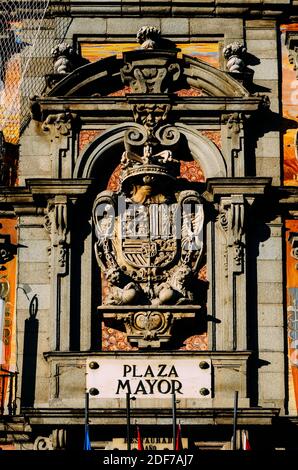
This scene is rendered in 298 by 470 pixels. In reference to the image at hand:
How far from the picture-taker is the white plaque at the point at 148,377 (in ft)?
96.0

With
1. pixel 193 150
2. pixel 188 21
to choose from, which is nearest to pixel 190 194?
pixel 193 150

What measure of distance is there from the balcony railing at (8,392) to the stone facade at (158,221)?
0.15m

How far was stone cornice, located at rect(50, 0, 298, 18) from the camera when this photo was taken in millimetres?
31406

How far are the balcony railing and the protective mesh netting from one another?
356 cm

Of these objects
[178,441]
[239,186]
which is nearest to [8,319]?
[178,441]

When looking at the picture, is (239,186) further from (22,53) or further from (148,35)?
(22,53)

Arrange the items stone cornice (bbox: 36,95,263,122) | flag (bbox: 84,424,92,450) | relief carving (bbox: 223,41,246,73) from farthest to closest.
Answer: relief carving (bbox: 223,41,246,73)
stone cornice (bbox: 36,95,263,122)
flag (bbox: 84,424,92,450)

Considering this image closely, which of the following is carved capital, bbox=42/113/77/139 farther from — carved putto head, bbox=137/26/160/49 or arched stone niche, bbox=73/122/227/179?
carved putto head, bbox=137/26/160/49

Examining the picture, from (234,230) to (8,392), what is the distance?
3.85 m

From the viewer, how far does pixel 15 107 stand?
102ft

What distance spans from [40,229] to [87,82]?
2.25 m

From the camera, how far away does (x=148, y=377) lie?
2933cm

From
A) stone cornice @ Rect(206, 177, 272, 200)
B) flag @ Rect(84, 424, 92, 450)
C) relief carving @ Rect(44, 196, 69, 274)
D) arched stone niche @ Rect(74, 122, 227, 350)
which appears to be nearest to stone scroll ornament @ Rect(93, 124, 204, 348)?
arched stone niche @ Rect(74, 122, 227, 350)

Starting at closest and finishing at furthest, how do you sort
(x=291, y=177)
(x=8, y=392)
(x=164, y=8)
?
1. (x=8, y=392)
2. (x=291, y=177)
3. (x=164, y=8)
